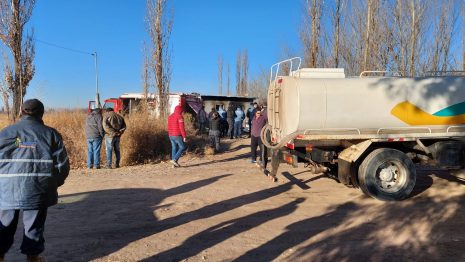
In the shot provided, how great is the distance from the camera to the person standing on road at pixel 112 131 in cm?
1204

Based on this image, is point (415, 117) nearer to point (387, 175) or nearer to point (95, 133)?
point (387, 175)

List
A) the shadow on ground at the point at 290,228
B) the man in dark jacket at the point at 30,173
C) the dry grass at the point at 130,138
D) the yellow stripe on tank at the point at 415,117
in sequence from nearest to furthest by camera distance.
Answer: the man in dark jacket at the point at 30,173
the shadow on ground at the point at 290,228
the yellow stripe on tank at the point at 415,117
the dry grass at the point at 130,138

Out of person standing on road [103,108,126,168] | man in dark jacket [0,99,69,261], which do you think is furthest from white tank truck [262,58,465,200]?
person standing on road [103,108,126,168]

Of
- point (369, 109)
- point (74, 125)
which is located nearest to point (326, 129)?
point (369, 109)

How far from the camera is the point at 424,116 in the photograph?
797 cm

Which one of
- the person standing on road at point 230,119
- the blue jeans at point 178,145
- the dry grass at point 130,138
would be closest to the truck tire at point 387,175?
the blue jeans at point 178,145

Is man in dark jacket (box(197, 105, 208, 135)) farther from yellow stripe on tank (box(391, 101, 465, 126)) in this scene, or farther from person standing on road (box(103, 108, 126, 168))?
yellow stripe on tank (box(391, 101, 465, 126))

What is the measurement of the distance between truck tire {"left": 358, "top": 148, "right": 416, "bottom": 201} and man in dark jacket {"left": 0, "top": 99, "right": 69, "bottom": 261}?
18.1 ft

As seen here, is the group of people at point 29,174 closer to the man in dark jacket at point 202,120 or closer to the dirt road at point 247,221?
the dirt road at point 247,221

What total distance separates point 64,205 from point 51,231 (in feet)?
5.27

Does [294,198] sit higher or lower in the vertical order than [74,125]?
lower

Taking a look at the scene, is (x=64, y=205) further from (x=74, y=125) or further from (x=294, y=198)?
(x=74, y=125)

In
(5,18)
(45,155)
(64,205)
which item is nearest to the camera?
(45,155)

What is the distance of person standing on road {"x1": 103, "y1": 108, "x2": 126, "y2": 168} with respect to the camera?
1204cm
